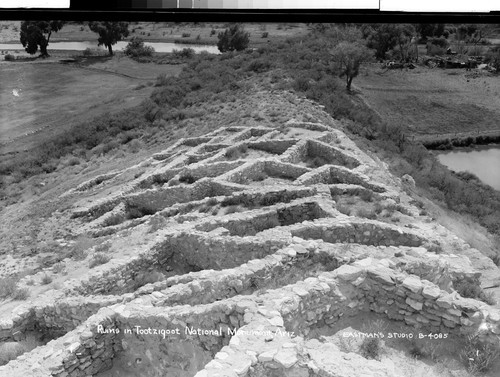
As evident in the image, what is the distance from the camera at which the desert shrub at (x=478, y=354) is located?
439 centimetres

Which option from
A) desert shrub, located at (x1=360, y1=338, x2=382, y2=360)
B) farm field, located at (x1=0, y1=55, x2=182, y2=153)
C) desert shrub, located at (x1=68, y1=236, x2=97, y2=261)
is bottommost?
desert shrub, located at (x1=360, y1=338, x2=382, y2=360)

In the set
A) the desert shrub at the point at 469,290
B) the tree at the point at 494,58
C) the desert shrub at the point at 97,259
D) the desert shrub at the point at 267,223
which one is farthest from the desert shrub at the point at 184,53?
the desert shrub at the point at 469,290

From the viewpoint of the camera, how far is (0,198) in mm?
5500

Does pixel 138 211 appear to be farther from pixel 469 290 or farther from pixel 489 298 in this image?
pixel 489 298

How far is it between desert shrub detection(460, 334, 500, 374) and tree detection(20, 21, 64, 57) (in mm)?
5094

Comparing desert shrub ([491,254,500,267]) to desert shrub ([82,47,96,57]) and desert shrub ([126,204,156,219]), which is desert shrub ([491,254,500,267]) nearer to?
desert shrub ([126,204,156,219])

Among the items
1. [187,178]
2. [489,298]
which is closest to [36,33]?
[187,178]

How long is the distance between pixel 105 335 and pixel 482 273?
3.85 m

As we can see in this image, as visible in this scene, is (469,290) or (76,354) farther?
(469,290)

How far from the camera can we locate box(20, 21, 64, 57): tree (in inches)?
204

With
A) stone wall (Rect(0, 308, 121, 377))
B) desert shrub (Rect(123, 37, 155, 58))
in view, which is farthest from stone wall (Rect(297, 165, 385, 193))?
stone wall (Rect(0, 308, 121, 377))

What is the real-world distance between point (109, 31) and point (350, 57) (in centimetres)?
269

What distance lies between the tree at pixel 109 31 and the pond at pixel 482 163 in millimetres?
3905

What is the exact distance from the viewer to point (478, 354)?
4.45m
